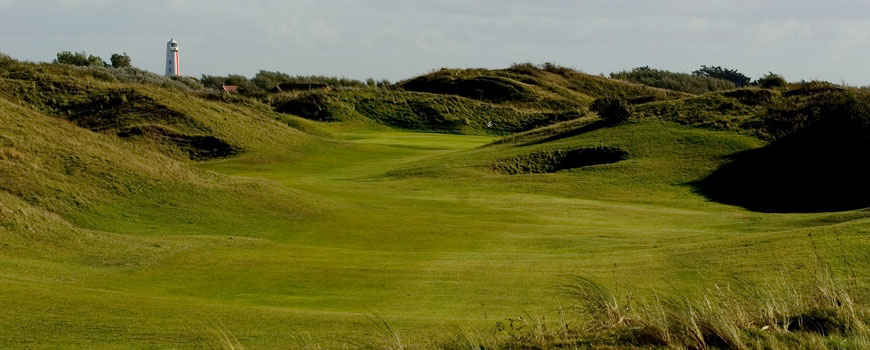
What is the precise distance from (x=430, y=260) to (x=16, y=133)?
12.7 m

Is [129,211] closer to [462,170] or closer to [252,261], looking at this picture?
[252,261]

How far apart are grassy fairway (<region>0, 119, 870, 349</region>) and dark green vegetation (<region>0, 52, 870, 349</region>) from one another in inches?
3.0

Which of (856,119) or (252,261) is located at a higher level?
(856,119)

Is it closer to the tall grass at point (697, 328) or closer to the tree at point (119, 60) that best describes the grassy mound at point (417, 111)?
the tree at point (119, 60)

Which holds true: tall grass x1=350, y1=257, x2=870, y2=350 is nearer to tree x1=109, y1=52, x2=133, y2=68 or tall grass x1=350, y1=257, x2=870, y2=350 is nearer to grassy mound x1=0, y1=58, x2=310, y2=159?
grassy mound x1=0, y1=58, x2=310, y2=159

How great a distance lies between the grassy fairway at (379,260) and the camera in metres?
11.1

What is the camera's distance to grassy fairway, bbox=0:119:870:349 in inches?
438

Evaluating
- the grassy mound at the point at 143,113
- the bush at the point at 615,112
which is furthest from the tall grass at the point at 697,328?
the grassy mound at the point at 143,113

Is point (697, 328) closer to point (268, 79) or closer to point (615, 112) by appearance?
point (615, 112)

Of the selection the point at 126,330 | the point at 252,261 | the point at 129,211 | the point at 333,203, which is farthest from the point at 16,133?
the point at 126,330

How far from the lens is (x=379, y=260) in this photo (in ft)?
56.6

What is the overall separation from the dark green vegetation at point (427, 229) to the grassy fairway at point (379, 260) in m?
0.08

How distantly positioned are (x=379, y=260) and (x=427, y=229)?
530 cm

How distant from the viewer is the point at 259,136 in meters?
49.5
